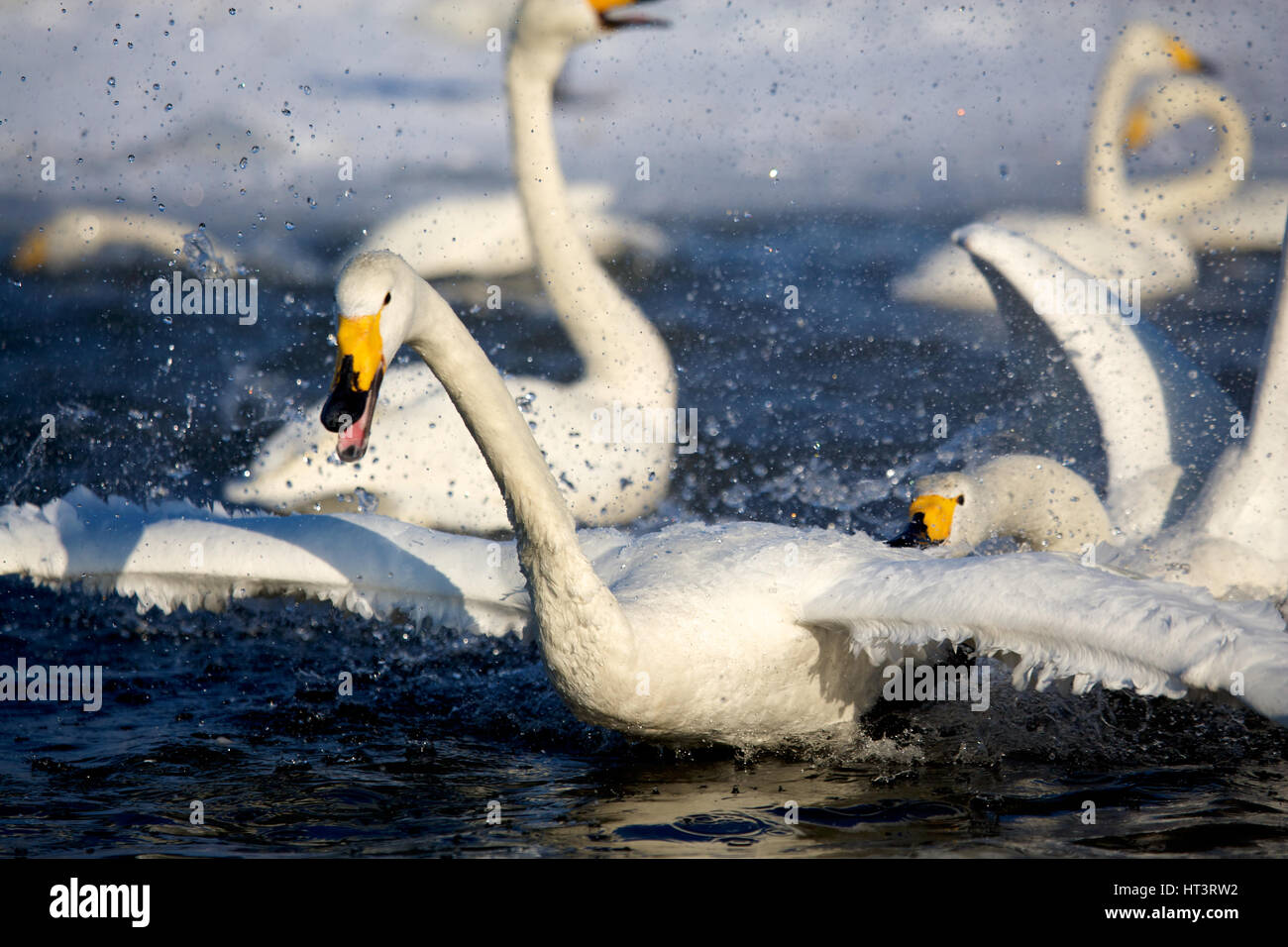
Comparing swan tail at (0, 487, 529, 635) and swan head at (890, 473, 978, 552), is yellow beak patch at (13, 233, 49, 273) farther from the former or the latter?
swan head at (890, 473, 978, 552)

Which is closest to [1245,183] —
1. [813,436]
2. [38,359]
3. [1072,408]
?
[813,436]

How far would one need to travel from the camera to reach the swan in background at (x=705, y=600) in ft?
13.9

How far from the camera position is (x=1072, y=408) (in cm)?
920

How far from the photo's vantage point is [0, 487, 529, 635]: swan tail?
20.2ft

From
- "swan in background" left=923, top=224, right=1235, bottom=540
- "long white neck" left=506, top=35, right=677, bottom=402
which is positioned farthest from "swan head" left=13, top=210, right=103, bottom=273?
"swan in background" left=923, top=224, right=1235, bottom=540

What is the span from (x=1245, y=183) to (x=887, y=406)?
7365 millimetres

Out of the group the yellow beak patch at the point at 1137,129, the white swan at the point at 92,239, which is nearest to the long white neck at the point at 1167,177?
the yellow beak patch at the point at 1137,129

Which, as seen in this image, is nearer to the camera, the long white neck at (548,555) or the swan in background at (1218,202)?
the long white neck at (548,555)

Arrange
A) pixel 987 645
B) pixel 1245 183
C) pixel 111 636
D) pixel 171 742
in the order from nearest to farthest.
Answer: pixel 987 645
pixel 171 742
pixel 111 636
pixel 1245 183

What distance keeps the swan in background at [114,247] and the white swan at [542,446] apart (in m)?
4.11

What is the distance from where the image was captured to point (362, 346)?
402cm

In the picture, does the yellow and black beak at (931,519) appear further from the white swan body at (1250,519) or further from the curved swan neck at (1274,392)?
the curved swan neck at (1274,392)
